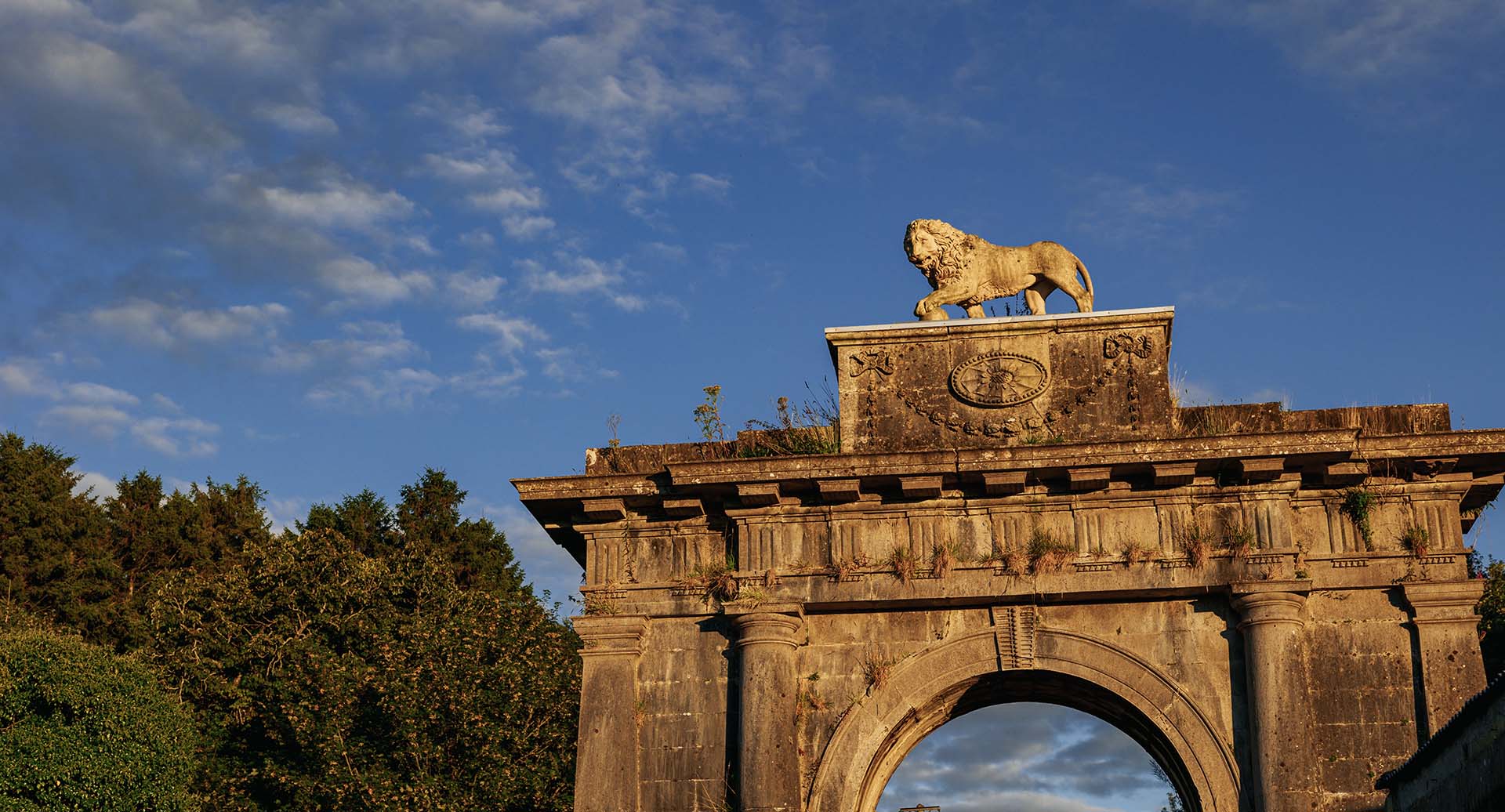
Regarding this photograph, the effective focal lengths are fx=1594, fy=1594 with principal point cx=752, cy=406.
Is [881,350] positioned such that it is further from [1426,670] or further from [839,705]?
[1426,670]

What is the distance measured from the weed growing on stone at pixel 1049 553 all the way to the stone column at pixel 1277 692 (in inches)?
67.9

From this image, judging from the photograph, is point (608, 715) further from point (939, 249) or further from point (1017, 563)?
point (939, 249)

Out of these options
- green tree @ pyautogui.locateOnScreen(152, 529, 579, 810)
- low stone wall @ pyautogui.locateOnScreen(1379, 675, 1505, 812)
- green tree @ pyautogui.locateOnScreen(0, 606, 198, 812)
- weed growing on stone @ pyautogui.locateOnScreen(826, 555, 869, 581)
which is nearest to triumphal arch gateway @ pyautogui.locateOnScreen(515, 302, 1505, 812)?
weed growing on stone @ pyautogui.locateOnScreen(826, 555, 869, 581)

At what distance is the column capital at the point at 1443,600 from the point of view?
631 inches

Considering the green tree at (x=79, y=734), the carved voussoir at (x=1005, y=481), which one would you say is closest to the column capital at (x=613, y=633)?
the carved voussoir at (x=1005, y=481)

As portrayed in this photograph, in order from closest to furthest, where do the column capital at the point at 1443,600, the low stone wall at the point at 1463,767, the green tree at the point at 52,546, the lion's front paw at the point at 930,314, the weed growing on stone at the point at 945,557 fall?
the low stone wall at the point at 1463,767 < the column capital at the point at 1443,600 < the weed growing on stone at the point at 945,557 < the lion's front paw at the point at 930,314 < the green tree at the point at 52,546

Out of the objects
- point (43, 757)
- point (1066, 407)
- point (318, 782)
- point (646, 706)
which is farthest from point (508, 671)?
point (1066, 407)

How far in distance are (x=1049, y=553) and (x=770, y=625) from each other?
302cm

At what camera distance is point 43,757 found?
24.5 metres

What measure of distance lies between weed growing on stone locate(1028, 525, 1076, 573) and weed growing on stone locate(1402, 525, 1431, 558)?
338cm

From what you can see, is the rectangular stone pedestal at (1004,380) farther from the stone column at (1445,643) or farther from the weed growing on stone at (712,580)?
the stone column at (1445,643)

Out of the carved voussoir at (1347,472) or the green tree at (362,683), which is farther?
the green tree at (362,683)

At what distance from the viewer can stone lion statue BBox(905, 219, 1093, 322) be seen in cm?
1816

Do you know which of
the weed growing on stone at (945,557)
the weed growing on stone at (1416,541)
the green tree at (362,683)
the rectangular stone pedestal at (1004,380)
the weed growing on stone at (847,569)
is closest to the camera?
the weed growing on stone at (1416,541)
